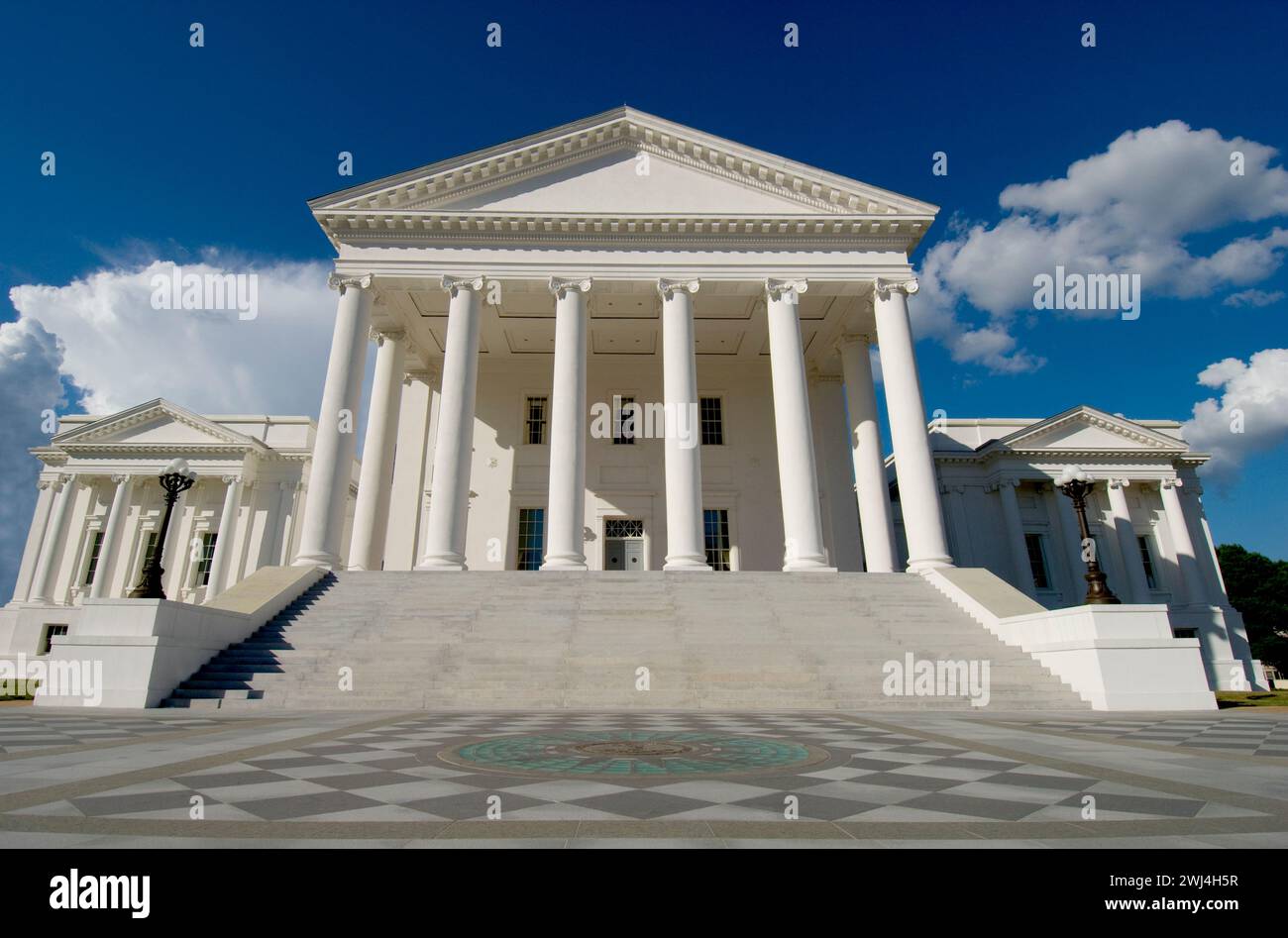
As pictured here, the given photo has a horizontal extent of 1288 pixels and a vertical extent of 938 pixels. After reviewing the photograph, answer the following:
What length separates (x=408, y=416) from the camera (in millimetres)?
29391

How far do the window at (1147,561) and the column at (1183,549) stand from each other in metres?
1.25

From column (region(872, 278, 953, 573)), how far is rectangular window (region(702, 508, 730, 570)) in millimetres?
9041

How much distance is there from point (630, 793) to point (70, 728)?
8.87 meters

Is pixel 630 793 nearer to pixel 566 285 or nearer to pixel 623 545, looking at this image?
pixel 566 285

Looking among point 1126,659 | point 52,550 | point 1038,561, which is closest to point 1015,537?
point 1038,561

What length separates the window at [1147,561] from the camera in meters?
36.5

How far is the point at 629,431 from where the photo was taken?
30.7 meters

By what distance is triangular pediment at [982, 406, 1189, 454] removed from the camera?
36062 mm

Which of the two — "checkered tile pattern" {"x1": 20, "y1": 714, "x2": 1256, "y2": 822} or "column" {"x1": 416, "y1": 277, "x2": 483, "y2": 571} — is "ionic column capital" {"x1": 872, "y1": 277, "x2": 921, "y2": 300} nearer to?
"column" {"x1": 416, "y1": 277, "x2": 483, "y2": 571}

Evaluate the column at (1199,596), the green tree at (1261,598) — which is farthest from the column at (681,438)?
the green tree at (1261,598)

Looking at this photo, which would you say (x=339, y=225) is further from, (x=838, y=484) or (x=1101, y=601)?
(x=1101, y=601)

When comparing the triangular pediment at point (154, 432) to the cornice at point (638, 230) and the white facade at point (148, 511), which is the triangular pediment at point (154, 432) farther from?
the cornice at point (638, 230)

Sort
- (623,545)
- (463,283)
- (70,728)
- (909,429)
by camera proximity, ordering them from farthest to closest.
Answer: (623,545), (463,283), (909,429), (70,728)
